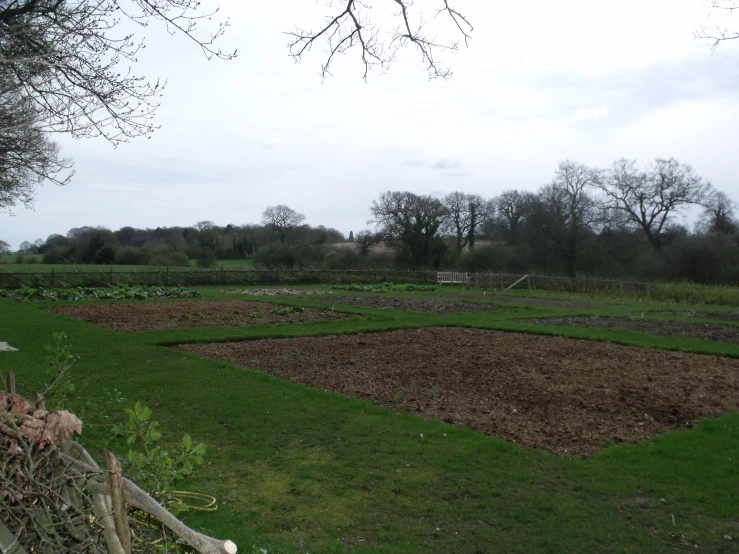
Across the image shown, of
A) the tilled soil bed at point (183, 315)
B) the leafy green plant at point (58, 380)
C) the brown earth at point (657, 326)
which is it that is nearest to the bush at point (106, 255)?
the tilled soil bed at point (183, 315)

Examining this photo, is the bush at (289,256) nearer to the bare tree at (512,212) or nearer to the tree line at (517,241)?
the tree line at (517,241)

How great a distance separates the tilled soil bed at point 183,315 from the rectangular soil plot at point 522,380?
3.93 m

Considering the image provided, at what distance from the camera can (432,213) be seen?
2382 inches

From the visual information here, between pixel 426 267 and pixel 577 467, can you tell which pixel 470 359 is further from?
pixel 426 267

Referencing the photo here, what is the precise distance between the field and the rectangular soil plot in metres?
0.05

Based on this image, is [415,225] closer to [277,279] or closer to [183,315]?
[277,279]

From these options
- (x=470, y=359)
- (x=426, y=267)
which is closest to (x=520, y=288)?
(x=426, y=267)

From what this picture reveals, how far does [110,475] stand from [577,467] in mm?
4976

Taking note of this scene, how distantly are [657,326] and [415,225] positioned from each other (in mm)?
43253

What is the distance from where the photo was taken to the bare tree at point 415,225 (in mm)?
59469


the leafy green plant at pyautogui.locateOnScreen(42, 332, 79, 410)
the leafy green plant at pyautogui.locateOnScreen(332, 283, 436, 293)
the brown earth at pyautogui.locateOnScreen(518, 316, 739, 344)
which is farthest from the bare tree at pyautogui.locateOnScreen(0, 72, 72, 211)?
the leafy green plant at pyautogui.locateOnScreen(332, 283, 436, 293)

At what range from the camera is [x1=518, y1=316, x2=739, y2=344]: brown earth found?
51.7 feet

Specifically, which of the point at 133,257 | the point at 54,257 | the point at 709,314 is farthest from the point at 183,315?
the point at 54,257

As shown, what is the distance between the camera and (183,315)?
19688 mm
